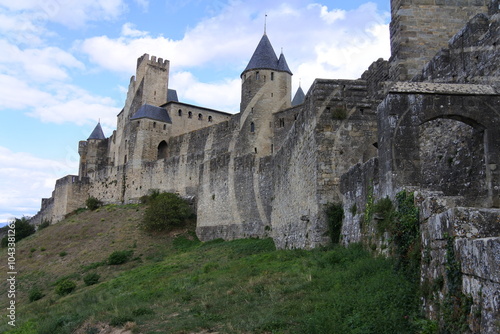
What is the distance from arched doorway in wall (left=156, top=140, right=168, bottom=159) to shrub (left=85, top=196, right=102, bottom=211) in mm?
8589

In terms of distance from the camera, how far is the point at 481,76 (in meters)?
9.30

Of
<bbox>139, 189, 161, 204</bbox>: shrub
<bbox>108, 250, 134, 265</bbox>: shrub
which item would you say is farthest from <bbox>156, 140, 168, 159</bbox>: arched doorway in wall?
<bbox>108, 250, 134, 265</bbox>: shrub

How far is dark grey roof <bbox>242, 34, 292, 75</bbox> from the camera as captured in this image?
4016cm

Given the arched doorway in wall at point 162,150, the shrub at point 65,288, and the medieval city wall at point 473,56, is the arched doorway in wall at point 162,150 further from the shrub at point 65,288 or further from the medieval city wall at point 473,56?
the medieval city wall at point 473,56

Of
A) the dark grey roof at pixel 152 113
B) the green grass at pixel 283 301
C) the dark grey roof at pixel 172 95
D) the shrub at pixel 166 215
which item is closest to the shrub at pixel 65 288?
the green grass at pixel 283 301

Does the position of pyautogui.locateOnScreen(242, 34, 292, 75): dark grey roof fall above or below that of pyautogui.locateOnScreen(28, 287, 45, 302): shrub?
above

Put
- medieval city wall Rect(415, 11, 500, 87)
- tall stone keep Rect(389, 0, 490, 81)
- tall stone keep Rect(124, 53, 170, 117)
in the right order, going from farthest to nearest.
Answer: tall stone keep Rect(124, 53, 170, 117), tall stone keep Rect(389, 0, 490, 81), medieval city wall Rect(415, 11, 500, 87)

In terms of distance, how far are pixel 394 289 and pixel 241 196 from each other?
21.2 meters

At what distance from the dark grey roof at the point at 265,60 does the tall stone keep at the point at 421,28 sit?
27054mm

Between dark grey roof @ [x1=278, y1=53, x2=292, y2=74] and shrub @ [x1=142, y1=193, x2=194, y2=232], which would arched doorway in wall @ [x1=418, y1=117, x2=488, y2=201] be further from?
dark grey roof @ [x1=278, y1=53, x2=292, y2=74]

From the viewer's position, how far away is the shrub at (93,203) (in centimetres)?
5059

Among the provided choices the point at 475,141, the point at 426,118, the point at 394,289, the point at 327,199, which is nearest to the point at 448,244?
the point at 394,289

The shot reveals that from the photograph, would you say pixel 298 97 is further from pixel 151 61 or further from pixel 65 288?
pixel 65 288

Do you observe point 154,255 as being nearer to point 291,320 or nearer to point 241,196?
point 241,196
